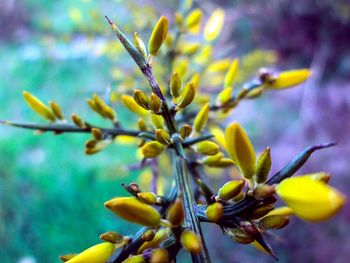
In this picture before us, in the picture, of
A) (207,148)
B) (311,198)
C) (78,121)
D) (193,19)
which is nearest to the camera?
(311,198)

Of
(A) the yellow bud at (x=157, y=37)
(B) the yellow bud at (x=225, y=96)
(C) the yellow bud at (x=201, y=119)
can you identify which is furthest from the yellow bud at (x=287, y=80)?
(A) the yellow bud at (x=157, y=37)

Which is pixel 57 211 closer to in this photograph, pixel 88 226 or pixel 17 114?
pixel 88 226

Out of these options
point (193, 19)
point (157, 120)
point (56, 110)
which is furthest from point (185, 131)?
point (193, 19)

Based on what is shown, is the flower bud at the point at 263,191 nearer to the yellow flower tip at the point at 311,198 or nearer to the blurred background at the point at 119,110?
the yellow flower tip at the point at 311,198

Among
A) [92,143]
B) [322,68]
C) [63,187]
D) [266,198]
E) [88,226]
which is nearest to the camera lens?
[266,198]

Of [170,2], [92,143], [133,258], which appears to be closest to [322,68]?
[170,2]

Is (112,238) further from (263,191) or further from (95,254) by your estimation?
(263,191)
